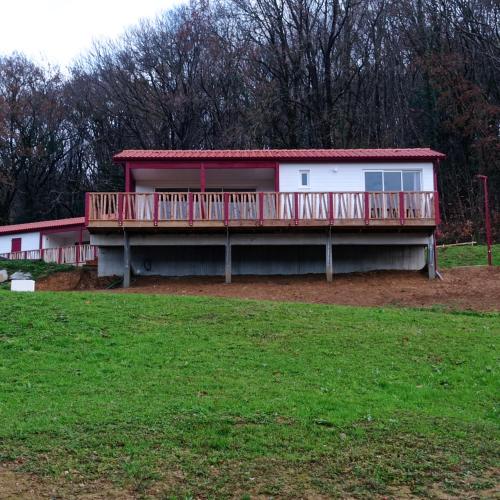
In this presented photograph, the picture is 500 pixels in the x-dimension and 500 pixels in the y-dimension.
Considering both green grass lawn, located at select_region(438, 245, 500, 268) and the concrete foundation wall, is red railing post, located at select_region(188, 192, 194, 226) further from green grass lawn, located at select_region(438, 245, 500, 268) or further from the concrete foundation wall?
green grass lawn, located at select_region(438, 245, 500, 268)

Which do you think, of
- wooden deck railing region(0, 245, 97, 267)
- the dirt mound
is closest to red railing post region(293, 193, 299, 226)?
the dirt mound

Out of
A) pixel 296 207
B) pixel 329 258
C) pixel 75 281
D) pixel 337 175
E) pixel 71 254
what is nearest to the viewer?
pixel 296 207

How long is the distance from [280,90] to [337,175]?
70.9 ft

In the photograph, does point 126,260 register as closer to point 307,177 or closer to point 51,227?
point 307,177

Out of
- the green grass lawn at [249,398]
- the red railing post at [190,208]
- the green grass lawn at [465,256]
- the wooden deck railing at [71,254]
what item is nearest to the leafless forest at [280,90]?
the green grass lawn at [465,256]

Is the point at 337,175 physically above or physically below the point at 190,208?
above

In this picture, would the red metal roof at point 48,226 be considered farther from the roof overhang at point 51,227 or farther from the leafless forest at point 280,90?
Result: the leafless forest at point 280,90

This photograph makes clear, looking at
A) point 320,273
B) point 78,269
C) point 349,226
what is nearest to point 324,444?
point 349,226

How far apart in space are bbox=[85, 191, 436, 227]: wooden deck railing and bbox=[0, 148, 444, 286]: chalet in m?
0.03

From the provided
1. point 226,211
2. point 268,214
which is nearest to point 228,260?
point 226,211

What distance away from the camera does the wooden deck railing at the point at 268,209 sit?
1947 cm

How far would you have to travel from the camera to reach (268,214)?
1981 cm

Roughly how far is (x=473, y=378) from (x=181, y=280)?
12695mm

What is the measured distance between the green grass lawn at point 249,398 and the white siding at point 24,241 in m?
21.7
